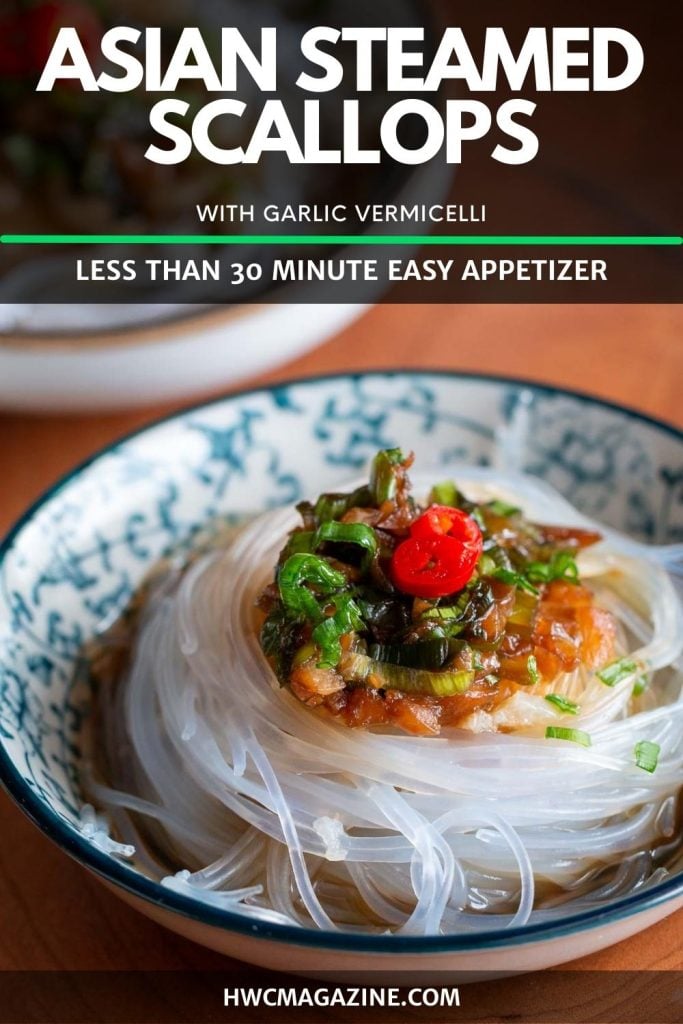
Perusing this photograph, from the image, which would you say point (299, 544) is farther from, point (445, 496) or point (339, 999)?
point (339, 999)

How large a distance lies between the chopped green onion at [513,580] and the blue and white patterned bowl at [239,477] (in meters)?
0.71

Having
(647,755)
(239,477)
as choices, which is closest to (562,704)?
(647,755)

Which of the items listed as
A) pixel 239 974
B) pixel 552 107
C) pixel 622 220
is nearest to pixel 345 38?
pixel 552 107

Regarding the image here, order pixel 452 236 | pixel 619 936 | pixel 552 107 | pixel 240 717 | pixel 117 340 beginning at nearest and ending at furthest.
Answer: pixel 619 936
pixel 240 717
pixel 117 340
pixel 452 236
pixel 552 107

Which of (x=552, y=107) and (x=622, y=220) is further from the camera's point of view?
(x=552, y=107)

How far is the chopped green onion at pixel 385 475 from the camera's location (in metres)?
2.33

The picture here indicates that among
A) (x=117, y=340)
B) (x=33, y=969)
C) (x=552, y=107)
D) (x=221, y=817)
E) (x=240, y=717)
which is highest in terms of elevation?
(x=552, y=107)

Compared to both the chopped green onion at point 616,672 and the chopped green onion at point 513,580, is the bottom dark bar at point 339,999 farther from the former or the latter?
the chopped green onion at point 513,580

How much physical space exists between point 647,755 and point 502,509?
23.9 inches

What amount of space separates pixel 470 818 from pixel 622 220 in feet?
8.80

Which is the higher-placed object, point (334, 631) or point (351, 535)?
point (351, 535)

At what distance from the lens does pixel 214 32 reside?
4.40 m

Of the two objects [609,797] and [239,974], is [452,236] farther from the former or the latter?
[239,974]

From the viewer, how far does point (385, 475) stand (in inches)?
92.1
